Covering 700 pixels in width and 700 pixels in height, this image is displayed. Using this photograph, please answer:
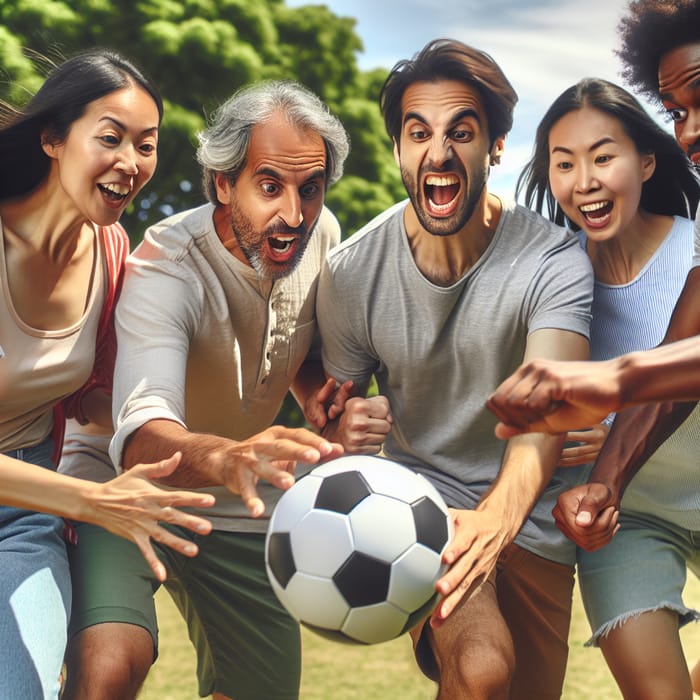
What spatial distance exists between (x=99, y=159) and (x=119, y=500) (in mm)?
1337

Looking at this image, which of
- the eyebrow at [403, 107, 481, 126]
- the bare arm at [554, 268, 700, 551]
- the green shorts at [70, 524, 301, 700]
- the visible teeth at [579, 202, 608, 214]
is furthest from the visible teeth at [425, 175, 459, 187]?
the green shorts at [70, 524, 301, 700]

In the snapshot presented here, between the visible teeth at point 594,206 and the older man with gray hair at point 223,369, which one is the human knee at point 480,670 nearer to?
the older man with gray hair at point 223,369

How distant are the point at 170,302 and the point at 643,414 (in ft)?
6.13

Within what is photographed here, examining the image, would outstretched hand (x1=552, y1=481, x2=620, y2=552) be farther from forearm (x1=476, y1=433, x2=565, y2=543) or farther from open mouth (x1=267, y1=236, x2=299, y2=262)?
open mouth (x1=267, y1=236, x2=299, y2=262)

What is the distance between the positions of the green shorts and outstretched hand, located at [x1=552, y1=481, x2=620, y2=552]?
4.73 feet

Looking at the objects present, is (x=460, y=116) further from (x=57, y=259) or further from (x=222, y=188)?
(x=57, y=259)

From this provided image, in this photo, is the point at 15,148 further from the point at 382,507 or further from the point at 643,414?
the point at 643,414

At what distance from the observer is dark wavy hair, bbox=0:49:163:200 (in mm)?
4066

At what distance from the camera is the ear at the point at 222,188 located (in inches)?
175

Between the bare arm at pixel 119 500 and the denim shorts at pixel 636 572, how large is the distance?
1.72 meters

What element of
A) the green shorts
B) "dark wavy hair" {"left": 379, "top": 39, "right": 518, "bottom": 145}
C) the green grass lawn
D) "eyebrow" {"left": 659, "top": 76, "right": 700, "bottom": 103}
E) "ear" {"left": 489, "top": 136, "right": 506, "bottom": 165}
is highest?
"eyebrow" {"left": 659, "top": 76, "right": 700, "bottom": 103}

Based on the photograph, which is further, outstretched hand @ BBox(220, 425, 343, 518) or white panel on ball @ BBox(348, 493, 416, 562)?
white panel on ball @ BBox(348, 493, 416, 562)

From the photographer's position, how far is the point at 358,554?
3363mm

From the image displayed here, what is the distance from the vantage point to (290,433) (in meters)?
3.36
